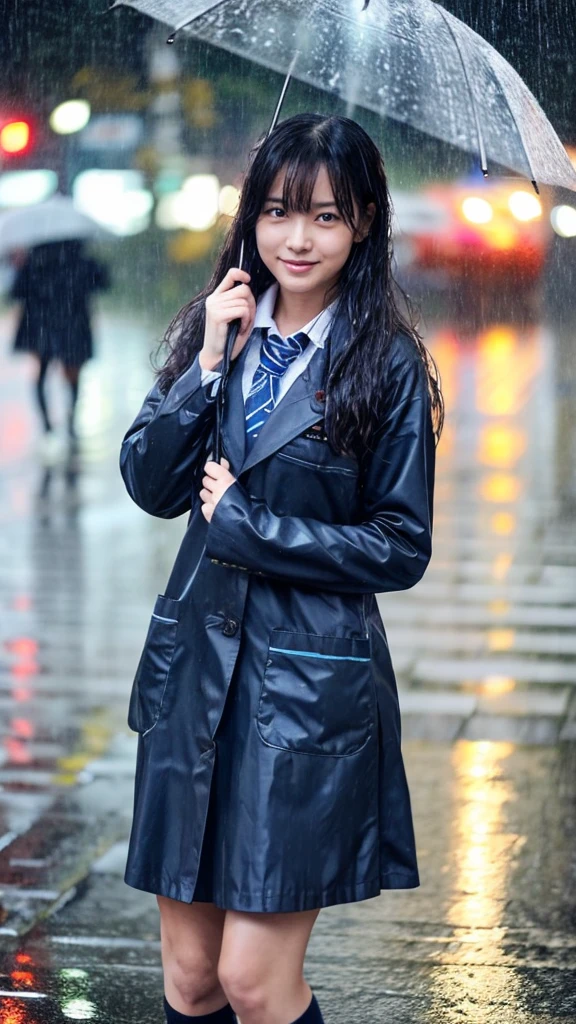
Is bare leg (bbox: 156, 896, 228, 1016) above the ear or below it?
below

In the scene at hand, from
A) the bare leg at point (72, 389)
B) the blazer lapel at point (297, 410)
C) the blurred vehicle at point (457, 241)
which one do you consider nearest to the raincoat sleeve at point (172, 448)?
the blazer lapel at point (297, 410)

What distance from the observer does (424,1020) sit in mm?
3734

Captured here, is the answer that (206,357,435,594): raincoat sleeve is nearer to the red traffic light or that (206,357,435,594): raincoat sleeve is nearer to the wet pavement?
the wet pavement

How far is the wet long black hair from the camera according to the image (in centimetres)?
270

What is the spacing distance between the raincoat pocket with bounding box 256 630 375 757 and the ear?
0.72 m

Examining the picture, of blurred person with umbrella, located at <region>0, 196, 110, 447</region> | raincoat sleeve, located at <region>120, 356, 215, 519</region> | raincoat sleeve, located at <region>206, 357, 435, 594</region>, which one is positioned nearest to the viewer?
raincoat sleeve, located at <region>206, 357, 435, 594</region>

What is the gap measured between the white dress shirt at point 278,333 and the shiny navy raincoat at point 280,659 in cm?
2

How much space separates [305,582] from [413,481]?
0.26 metres

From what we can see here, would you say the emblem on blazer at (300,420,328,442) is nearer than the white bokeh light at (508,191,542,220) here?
Yes

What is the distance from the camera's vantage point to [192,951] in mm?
2830

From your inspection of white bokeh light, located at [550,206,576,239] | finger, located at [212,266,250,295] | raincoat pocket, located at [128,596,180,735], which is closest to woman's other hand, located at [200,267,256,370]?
finger, located at [212,266,250,295]

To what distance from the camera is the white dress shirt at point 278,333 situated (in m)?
2.79

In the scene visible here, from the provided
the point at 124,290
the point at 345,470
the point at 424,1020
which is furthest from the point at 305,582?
the point at 124,290

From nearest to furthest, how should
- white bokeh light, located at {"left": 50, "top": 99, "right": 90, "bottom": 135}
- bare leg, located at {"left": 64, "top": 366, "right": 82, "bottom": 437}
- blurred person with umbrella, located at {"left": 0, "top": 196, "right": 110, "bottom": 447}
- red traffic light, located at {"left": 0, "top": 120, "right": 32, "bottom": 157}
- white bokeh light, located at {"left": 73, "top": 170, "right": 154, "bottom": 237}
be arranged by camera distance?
red traffic light, located at {"left": 0, "top": 120, "right": 32, "bottom": 157} → blurred person with umbrella, located at {"left": 0, "top": 196, "right": 110, "bottom": 447} → bare leg, located at {"left": 64, "top": 366, "right": 82, "bottom": 437} → white bokeh light, located at {"left": 50, "top": 99, "right": 90, "bottom": 135} → white bokeh light, located at {"left": 73, "top": 170, "right": 154, "bottom": 237}
